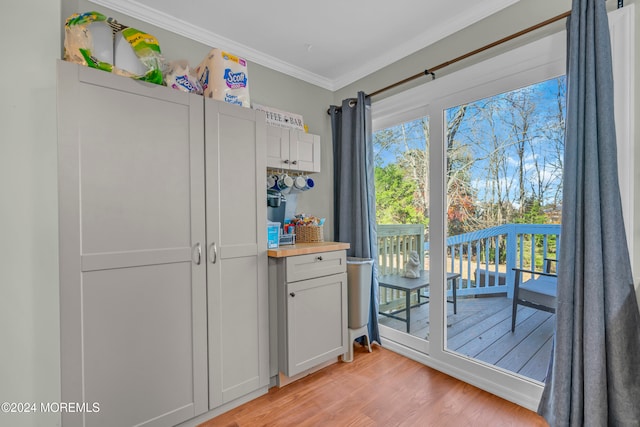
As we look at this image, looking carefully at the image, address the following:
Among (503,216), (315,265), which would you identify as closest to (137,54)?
(315,265)

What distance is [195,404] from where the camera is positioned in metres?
1.67

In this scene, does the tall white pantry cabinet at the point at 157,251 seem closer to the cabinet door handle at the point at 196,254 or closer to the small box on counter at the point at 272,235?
the cabinet door handle at the point at 196,254

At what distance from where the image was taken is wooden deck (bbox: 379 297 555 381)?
6.10 ft

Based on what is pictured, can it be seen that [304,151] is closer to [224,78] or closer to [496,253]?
[224,78]

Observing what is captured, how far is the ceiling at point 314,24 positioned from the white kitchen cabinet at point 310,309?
1.67 m

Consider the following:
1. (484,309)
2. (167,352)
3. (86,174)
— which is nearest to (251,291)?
(167,352)

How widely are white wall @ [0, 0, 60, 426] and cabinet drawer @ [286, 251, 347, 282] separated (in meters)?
1.25

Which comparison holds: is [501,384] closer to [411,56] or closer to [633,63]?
[633,63]

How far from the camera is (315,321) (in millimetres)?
2141

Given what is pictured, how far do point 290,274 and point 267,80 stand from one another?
170 cm

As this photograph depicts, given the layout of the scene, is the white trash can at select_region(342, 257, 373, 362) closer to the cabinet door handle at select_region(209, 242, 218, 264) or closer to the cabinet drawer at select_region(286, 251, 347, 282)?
the cabinet drawer at select_region(286, 251, 347, 282)

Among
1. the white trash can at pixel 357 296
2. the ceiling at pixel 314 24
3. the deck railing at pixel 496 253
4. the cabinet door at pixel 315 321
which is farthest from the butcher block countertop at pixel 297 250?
the ceiling at pixel 314 24

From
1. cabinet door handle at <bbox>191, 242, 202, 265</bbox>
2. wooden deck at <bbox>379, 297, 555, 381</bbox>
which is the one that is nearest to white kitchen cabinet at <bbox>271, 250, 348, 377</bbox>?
cabinet door handle at <bbox>191, 242, 202, 265</bbox>

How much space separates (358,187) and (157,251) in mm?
1669
